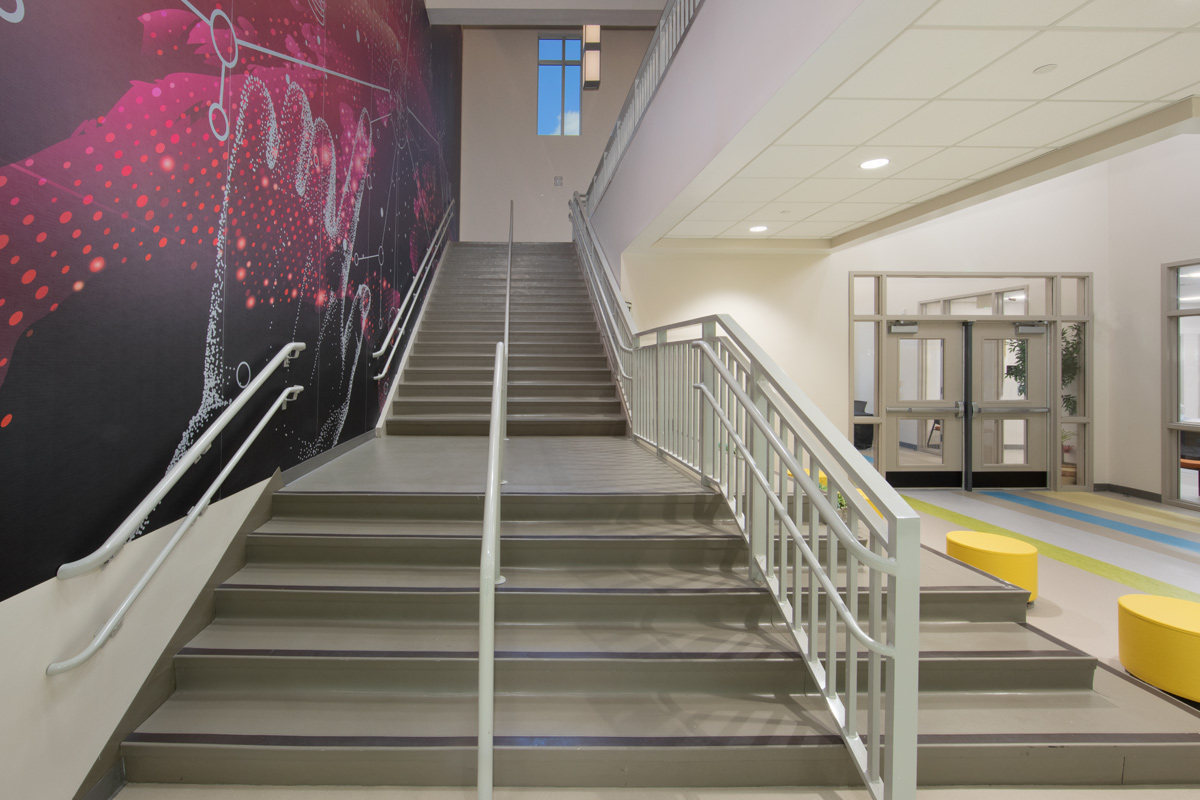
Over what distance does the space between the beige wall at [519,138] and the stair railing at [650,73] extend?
367 centimetres

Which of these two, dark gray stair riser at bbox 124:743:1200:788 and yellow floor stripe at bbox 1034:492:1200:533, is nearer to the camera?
dark gray stair riser at bbox 124:743:1200:788

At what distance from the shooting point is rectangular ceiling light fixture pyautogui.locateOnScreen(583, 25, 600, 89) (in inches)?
207

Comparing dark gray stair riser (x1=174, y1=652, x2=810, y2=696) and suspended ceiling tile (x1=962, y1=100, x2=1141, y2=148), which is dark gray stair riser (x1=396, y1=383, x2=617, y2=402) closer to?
suspended ceiling tile (x1=962, y1=100, x2=1141, y2=148)

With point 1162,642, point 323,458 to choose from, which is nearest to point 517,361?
point 323,458

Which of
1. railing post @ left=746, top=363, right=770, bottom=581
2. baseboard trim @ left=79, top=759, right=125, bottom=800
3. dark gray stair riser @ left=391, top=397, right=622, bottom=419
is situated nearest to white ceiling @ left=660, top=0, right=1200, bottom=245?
railing post @ left=746, top=363, right=770, bottom=581

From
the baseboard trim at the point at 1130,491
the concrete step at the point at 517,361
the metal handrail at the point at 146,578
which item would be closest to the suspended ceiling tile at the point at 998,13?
the metal handrail at the point at 146,578

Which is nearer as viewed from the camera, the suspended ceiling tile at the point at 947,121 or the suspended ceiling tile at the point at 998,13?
the suspended ceiling tile at the point at 998,13

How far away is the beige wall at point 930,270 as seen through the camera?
772cm

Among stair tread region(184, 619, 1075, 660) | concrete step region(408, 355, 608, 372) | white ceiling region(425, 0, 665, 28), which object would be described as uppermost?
white ceiling region(425, 0, 665, 28)

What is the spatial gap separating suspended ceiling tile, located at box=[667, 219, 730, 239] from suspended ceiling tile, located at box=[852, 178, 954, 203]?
155cm

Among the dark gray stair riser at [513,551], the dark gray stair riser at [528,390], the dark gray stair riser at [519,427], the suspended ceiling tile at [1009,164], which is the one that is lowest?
the dark gray stair riser at [513,551]

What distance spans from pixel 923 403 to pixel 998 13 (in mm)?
6251

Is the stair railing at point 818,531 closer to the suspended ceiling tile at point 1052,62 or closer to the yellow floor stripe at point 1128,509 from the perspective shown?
the suspended ceiling tile at point 1052,62

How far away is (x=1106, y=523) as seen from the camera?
614 centimetres
